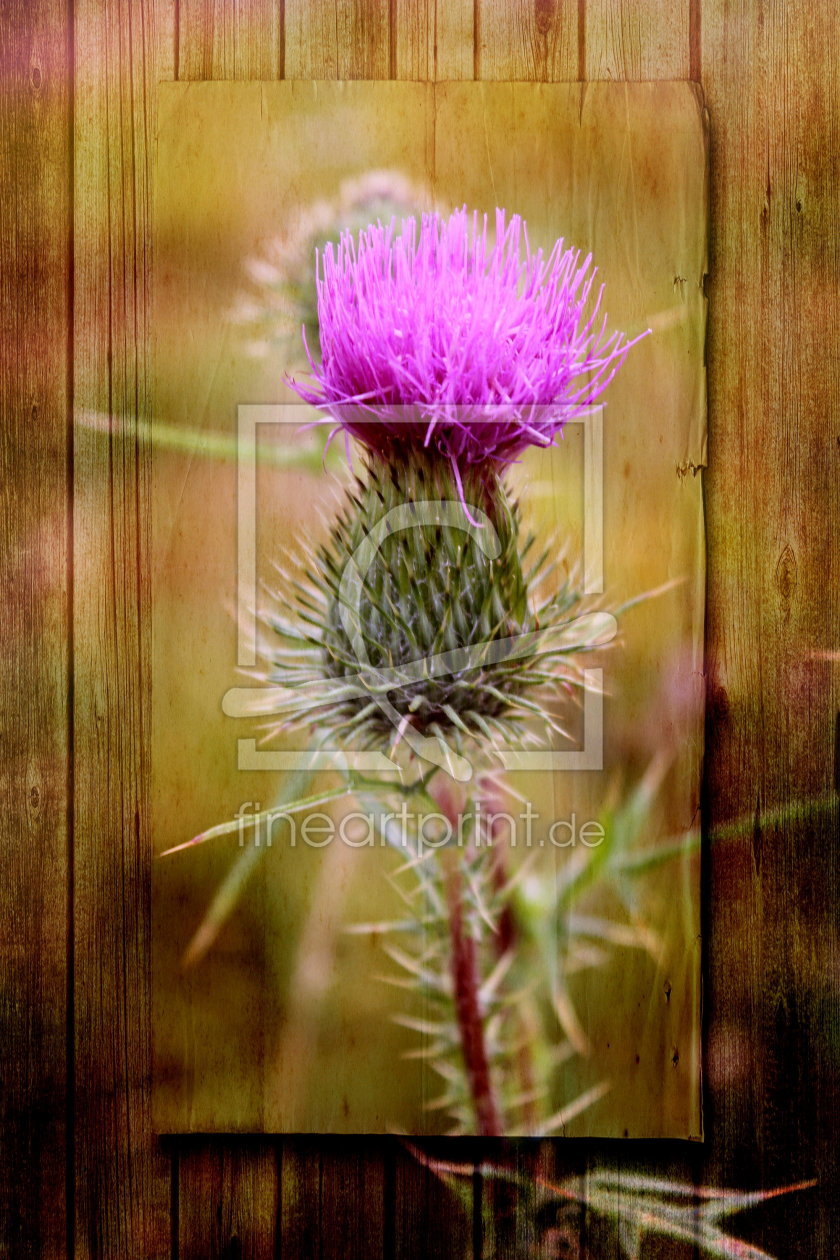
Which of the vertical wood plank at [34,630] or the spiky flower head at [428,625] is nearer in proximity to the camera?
the spiky flower head at [428,625]

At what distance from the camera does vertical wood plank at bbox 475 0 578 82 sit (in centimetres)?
134

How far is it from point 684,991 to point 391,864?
0.48 meters

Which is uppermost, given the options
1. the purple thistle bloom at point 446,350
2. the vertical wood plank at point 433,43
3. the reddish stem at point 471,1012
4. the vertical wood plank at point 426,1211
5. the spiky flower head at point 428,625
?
the vertical wood plank at point 433,43

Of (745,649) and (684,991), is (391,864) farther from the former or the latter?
(745,649)

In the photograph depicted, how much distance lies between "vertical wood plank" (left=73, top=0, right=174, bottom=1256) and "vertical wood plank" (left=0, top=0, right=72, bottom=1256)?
29 millimetres

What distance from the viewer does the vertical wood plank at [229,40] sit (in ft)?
4.40

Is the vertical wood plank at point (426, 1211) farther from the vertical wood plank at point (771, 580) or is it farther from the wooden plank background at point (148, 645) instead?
the vertical wood plank at point (771, 580)

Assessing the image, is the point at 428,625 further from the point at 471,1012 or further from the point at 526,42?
the point at 526,42

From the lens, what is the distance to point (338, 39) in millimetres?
1339

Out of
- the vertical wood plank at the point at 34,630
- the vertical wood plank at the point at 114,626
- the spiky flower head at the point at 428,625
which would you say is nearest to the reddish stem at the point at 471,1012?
the spiky flower head at the point at 428,625

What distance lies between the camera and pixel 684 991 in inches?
52.1

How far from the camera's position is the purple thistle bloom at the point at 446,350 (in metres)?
1.13

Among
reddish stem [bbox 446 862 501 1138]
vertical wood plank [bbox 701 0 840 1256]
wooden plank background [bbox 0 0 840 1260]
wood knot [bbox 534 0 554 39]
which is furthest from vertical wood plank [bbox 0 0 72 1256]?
vertical wood plank [bbox 701 0 840 1256]
